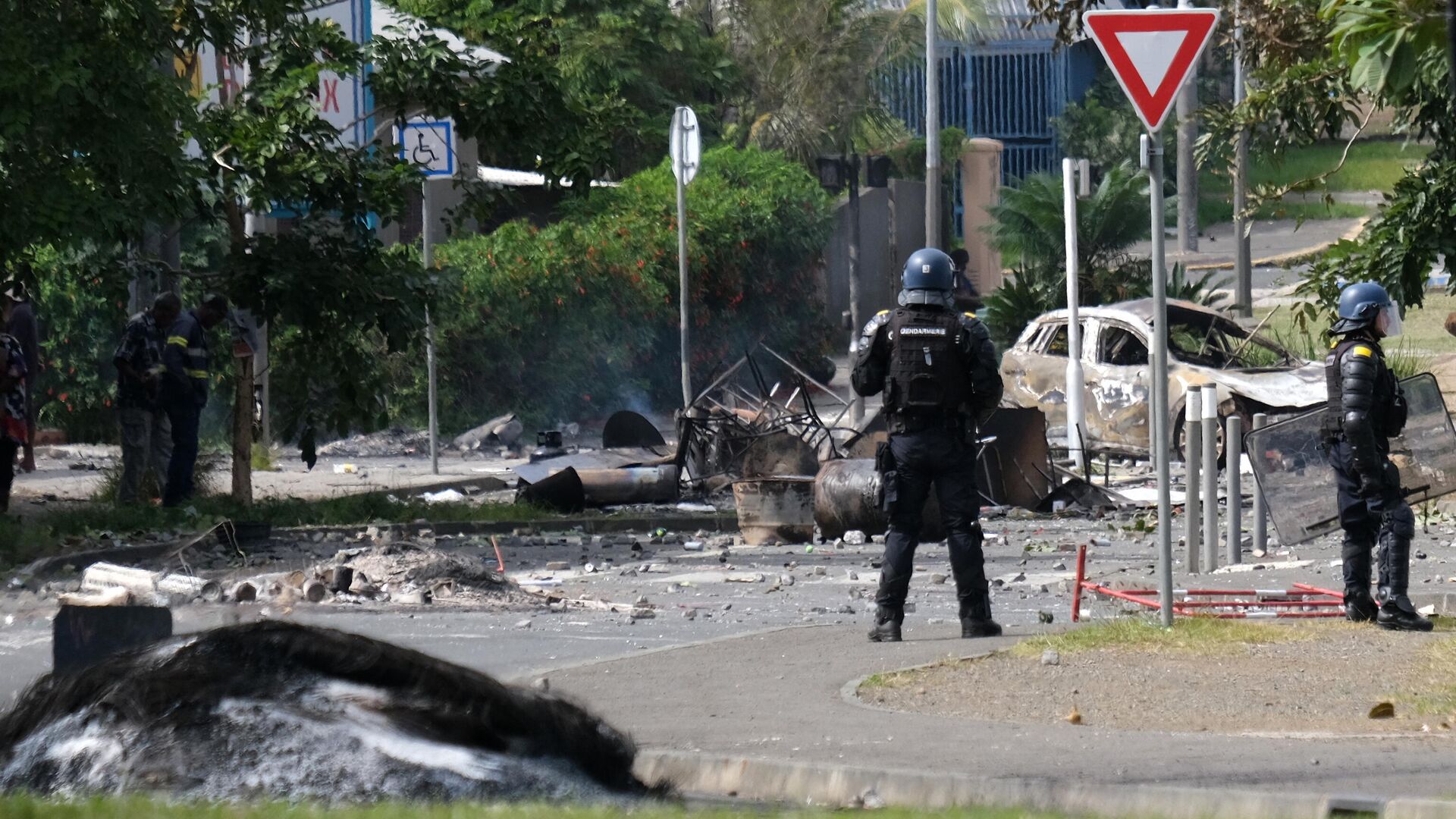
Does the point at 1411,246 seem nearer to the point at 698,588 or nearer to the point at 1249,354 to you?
the point at 698,588

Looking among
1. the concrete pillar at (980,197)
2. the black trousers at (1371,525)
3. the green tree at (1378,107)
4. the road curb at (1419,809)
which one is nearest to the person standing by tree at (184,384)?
the green tree at (1378,107)

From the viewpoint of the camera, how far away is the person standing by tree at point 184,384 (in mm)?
15195

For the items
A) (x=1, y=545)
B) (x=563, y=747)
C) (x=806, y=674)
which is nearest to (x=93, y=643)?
(x=563, y=747)

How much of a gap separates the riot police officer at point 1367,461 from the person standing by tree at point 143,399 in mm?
9081

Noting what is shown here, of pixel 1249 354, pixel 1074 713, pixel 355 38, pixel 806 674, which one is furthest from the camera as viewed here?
pixel 1249 354

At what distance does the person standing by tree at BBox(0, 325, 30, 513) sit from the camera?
587 inches

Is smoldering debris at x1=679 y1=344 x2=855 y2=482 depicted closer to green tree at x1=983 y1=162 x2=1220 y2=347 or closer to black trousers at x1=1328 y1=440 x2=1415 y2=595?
black trousers at x1=1328 y1=440 x2=1415 y2=595

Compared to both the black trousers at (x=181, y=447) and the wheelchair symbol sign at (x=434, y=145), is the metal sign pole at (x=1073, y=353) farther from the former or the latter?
the black trousers at (x=181, y=447)

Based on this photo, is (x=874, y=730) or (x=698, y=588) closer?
(x=874, y=730)

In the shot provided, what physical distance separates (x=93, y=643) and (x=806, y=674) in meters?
2.90

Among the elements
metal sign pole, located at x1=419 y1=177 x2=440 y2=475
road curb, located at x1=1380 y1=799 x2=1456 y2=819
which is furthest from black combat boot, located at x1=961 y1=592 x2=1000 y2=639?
metal sign pole, located at x1=419 y1=177 x2=440 y2=475

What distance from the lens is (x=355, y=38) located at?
19.0 m

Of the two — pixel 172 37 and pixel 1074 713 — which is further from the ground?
pixel 172 37

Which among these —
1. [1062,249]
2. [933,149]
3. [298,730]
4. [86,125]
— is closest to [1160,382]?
[298,730]
